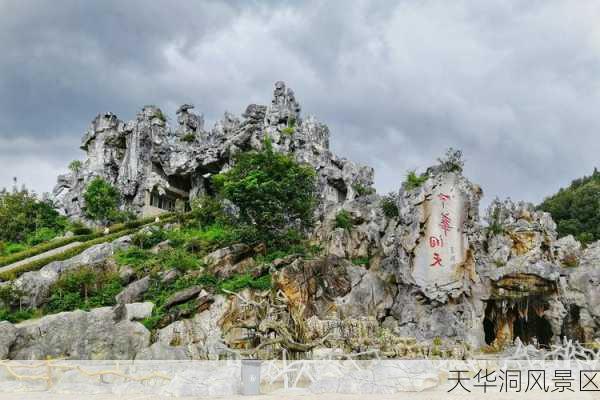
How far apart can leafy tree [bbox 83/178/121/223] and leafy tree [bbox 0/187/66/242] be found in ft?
7.80

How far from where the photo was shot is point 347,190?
29.5 metres

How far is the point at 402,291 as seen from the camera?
16.7 metres

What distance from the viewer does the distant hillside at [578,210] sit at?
1446 inches

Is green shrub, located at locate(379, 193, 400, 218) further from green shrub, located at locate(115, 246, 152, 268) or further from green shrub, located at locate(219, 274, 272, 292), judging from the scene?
green shrub, located at locate(115, 246, 152, 268)

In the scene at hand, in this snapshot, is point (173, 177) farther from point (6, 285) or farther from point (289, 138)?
point (6, 285)

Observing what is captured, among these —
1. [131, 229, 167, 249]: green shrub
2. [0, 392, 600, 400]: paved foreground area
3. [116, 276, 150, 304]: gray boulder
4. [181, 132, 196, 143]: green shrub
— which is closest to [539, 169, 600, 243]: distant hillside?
[181, 132, 196, 143]: green shrub

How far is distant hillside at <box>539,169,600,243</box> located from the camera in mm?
36719

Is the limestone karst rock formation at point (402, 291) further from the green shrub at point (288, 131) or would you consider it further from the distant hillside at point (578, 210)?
the distant hillside at point (578, 210)

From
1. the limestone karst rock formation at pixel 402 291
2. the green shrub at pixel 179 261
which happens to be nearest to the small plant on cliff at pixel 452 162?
the limestone karst rock formation at pixel 402 291

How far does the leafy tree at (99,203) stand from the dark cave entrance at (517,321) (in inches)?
855

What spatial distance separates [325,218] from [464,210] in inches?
298

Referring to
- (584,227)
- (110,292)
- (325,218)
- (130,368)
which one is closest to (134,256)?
(110,292)

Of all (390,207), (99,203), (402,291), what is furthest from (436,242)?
(99,203)

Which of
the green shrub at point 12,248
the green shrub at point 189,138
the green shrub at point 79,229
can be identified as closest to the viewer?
the green shrub at point 12,248
